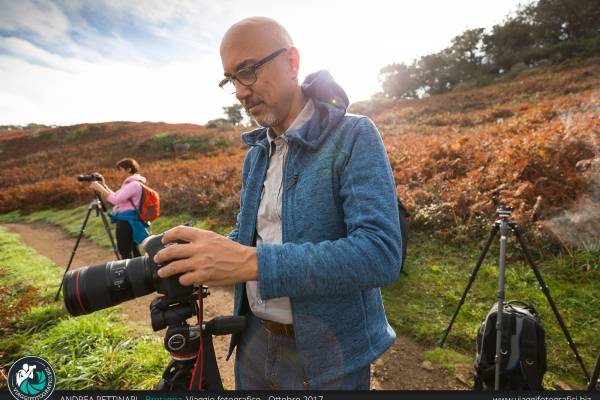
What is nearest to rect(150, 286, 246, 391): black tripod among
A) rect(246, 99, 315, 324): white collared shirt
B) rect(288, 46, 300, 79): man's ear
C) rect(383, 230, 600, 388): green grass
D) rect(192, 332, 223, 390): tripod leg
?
rect(192, 332, 223, 390): tripod leg

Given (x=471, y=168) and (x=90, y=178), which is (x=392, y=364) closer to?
(x=471, y=168)

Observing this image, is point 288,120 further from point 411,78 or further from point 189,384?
point 411,78

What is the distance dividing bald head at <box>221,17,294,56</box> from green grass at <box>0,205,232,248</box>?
6.70 metres

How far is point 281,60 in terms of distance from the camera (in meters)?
1.49

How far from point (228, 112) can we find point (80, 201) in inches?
1260

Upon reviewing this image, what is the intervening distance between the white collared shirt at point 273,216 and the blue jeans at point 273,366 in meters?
0.13

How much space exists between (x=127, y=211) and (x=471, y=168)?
7.73 metres

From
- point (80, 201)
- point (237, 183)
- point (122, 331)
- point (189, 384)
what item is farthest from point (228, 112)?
point (189, 384)

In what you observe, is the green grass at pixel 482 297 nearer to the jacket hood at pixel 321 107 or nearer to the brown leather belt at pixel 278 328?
the brown leather belt at pixel 278 328

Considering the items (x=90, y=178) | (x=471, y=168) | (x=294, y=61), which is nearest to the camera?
(x=294, y=61)

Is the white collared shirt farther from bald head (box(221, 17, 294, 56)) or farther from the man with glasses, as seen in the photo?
bald head (box(221, 17, 294, 56))

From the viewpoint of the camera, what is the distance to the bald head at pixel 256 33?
4.70 feet

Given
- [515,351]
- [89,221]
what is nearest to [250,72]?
[515,351]

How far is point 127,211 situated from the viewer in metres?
6.08
